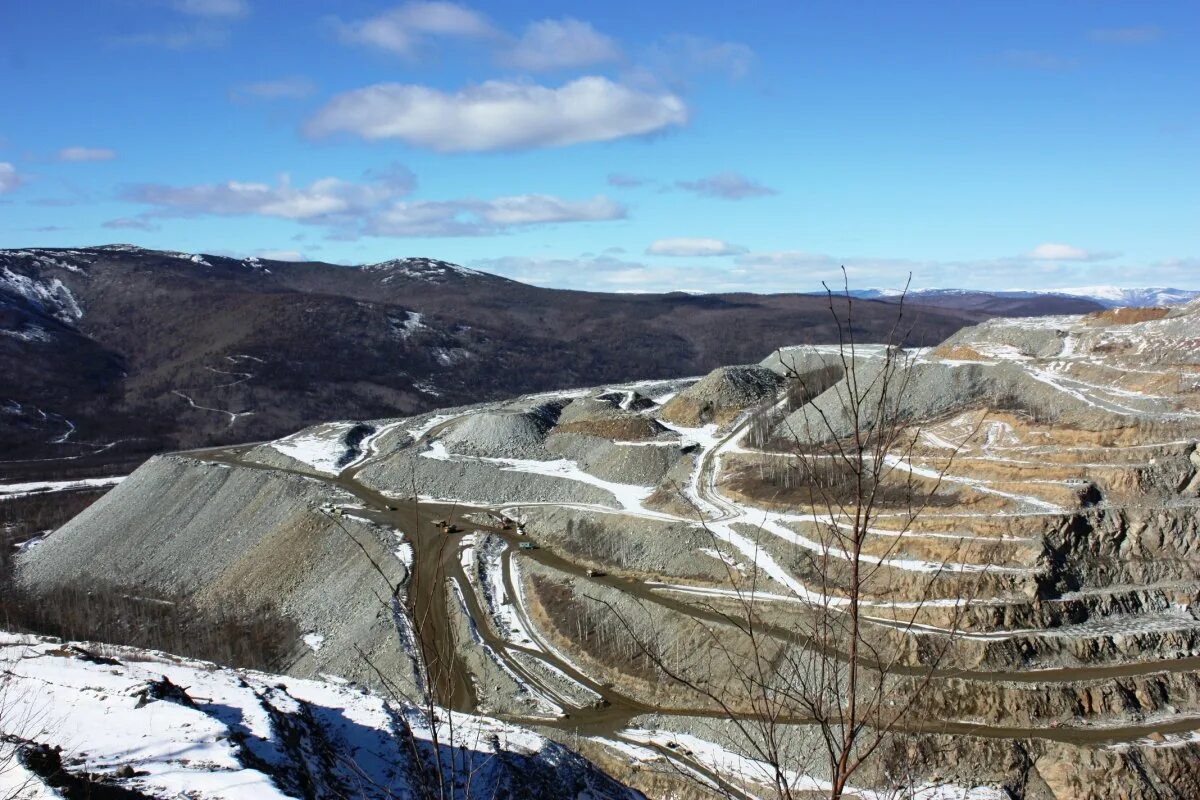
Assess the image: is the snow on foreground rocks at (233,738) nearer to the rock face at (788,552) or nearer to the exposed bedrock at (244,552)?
the rock face at (788,552)

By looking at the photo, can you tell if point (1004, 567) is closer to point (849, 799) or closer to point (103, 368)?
point (849, 799)

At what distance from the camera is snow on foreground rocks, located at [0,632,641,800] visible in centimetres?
1977

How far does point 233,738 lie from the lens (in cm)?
2234

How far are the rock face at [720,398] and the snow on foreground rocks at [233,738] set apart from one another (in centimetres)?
5210

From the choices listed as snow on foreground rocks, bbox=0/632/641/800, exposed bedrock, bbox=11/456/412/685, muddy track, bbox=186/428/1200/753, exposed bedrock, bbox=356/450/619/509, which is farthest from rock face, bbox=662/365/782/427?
snow on foreground rocks, bbox=0/632/641/800

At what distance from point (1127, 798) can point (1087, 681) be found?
6.20 metres

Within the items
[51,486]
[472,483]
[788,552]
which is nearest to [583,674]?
[788,552]

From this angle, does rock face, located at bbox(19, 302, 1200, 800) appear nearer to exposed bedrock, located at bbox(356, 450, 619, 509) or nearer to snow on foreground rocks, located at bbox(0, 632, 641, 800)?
exposed bedrock, located at bbox(356, 450, 619, 509)

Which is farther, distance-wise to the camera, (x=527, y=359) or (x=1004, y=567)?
(x=527, y=359)

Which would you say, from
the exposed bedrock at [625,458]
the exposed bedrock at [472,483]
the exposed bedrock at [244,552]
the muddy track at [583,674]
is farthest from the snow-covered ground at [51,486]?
the exposed bedrock at [625,458]

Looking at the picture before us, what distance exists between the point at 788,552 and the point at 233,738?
34.4m

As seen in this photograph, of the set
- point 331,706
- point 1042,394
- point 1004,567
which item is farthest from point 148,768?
point 1042,394

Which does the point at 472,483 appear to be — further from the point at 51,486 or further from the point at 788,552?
the point at 51,486

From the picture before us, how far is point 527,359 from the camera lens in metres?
198
